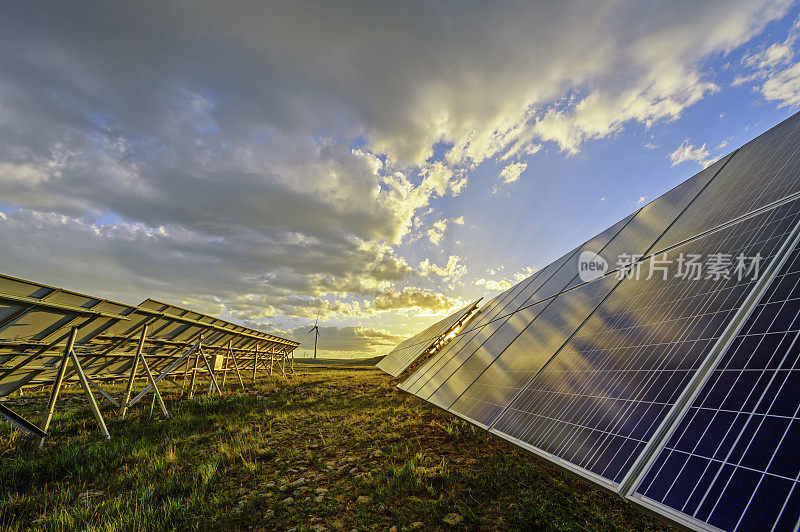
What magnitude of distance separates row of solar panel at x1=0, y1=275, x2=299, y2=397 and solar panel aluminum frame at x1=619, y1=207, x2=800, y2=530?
1161 centimetres

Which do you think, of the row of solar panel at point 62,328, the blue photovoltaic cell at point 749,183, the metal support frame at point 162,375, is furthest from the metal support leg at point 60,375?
the blue photovoltaic cell at point 749,183

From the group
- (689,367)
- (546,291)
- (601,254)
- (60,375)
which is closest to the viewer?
(689,367)

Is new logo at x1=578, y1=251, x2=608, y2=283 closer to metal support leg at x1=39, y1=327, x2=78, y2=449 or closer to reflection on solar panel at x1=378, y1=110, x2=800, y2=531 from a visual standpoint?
reflection on solar panel at x1=378, y1=110, x2=800, y2=531

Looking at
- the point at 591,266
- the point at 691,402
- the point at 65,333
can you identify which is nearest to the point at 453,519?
the point at 691,402

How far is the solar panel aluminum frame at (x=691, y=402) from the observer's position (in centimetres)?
279

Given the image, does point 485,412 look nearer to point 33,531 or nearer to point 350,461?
point 350,461

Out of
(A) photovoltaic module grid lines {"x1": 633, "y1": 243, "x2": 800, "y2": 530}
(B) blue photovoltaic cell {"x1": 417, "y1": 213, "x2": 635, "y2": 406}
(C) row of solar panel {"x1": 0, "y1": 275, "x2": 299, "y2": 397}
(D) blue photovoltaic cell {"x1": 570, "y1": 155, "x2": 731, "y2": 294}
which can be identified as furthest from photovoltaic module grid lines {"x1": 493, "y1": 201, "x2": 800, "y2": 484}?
(C) row of solar panel {"x1": 0, "y1": 275, "x2": 299, "y2": 397}

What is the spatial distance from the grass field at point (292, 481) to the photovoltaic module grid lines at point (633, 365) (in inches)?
45.4

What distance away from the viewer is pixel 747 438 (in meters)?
2.93

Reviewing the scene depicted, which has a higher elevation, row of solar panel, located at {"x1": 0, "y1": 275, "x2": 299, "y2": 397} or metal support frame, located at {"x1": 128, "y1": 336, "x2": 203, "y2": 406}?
row of solar panel, located at {"x1": 0, "y1": 275, "x2": 299, "y2": 397}

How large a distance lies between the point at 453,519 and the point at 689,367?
4009 millimetres

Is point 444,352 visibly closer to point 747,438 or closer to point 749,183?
point 749,183

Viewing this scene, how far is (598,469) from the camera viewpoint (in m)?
3.67

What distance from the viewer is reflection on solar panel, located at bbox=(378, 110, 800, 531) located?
2.81 m
